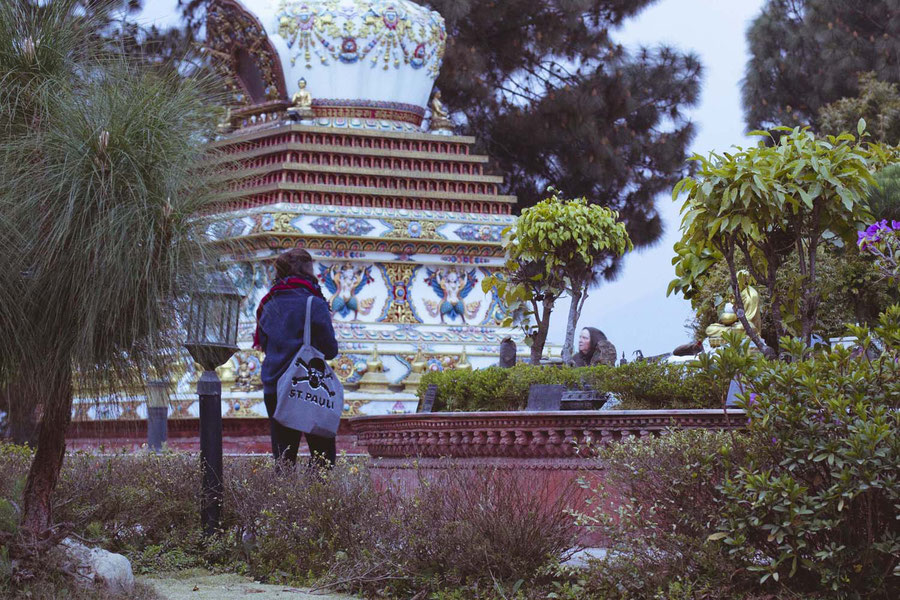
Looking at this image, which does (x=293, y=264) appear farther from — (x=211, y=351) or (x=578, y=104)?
(x=578, y=104)

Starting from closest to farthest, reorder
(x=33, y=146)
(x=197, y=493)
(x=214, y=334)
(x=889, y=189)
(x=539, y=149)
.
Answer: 1. (x=33, y=146)
2. (x=214, y=334)
3. (x=197, y=493)
4. (x=889, y=189)
5. (x=539, y=149)

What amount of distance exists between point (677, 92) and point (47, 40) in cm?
2333

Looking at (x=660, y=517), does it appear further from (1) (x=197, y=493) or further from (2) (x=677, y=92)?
(2) (x=677, y=92)

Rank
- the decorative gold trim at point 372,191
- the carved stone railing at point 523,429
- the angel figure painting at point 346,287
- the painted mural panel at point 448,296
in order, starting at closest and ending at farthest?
1. the carved stone railing at point 523,429
2. the angel figure painting at point 346,287
3. the decorative gold trim at point 372,191
4. the painted mural panel at point 448,296

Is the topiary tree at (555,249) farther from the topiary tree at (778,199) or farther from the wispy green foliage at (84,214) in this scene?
the wispy green foliage at (84,214)

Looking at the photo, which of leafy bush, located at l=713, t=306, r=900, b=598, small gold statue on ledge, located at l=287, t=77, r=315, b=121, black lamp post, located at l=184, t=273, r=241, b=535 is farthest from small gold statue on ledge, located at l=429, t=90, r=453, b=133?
leafy bush, located at l=713, t=306, r=900, b=598

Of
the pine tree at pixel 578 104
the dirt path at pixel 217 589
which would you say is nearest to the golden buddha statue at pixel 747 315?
the dirt path at pixel 217 589

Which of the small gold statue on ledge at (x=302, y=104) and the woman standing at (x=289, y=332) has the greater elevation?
the small gold statue on ledge at (x=302, y=104)

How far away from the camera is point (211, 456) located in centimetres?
858

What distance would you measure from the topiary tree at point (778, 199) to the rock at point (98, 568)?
4292 millimetres

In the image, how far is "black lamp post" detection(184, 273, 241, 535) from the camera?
7227 millimetres

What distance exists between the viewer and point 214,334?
25.0 feet

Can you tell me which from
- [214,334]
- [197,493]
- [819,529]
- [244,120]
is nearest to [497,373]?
[197,493]

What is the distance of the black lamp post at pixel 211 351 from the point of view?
7227 mm
